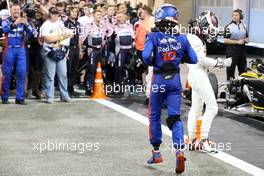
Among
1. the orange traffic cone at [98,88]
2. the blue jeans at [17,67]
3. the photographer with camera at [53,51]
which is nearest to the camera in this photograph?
the blue jeans at [17,67]

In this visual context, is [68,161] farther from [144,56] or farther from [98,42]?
[98,42]

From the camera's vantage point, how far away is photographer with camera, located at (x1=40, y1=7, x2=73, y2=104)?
13.2m

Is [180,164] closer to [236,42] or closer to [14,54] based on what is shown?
[14,54]

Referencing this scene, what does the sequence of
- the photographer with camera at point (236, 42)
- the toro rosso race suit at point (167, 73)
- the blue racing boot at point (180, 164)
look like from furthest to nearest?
the photographer with camera at point (236, 42), the toro rosso race suit at point (167, 73), the blue racing boot at point (180, 164)

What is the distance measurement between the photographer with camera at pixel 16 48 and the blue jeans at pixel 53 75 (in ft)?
1.61

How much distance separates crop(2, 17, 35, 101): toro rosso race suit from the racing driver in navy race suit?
5.19 m

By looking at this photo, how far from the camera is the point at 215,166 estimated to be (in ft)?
27.5

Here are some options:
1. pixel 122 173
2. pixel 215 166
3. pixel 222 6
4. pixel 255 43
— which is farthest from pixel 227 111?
pixel 222 6

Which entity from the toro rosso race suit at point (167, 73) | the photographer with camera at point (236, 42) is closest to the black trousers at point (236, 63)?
the photographer with camera at point (236, 42)

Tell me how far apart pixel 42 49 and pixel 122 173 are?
5.94 m

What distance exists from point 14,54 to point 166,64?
5462mm

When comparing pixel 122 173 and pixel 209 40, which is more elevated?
pixel 209 40

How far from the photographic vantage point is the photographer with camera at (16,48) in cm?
1276

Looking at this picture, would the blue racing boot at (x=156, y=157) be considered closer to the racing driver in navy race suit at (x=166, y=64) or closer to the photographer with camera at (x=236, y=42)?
the racing driver in navy race suit at (x=166, y=64)
